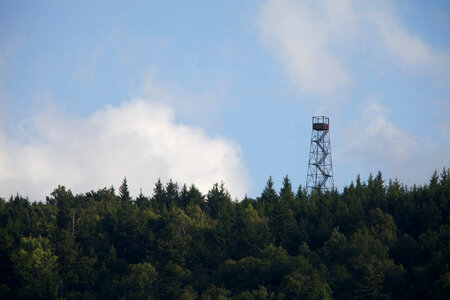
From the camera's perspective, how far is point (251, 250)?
117 m

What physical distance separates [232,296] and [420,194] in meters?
39.8

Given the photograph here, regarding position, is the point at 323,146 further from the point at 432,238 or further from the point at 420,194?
the point at 432,238

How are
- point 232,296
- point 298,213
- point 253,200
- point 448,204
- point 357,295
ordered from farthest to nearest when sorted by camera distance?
point 253,200
point 298,213
point 448,204
point 232,296
point 357,295

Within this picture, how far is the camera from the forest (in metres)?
101

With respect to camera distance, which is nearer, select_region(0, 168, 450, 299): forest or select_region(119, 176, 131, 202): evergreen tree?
select_region(0, 168, 450, 299): forest

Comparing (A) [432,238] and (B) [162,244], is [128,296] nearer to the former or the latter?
(B) [162,244]

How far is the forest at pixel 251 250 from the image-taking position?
101m

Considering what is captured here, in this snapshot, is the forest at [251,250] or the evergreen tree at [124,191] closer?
the forest at [251,250]

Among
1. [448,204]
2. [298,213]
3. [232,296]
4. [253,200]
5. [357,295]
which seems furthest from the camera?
[253,200]

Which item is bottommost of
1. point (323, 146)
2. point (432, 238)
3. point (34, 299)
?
point (34, 299)

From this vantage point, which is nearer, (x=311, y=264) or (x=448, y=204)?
(x=311, y=264)

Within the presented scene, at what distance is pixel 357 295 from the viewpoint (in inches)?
3863

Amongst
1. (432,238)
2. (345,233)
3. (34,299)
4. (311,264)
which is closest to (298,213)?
(345,233)

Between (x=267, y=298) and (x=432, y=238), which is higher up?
(x=432, y=238)
